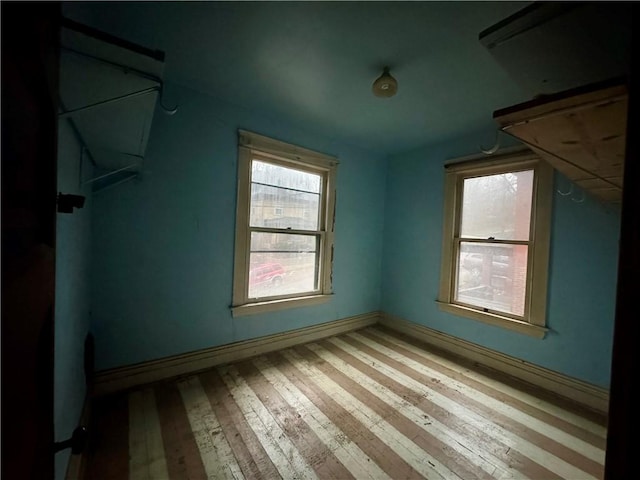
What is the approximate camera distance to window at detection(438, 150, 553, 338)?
226 cm

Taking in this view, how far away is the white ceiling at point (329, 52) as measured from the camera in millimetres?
1300

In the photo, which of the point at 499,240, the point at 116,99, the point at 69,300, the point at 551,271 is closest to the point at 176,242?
the point at 69,300

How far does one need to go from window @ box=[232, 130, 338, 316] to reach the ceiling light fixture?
1.09m

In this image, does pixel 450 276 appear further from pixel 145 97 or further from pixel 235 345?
pixel 145 97

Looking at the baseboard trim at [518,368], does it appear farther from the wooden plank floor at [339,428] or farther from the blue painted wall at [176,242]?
the blue painted wall at [176,242]

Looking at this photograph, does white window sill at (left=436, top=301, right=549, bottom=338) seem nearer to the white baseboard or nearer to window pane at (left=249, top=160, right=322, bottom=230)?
the white baseboard

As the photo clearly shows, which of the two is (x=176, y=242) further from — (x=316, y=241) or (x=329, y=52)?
(x=329, y=52)

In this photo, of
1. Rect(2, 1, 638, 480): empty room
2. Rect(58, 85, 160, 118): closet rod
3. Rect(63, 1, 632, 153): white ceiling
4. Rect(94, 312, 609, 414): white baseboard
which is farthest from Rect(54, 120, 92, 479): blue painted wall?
Rect(63, 1, 632, 153): white ceiling

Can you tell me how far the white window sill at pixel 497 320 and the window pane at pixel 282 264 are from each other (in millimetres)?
1511

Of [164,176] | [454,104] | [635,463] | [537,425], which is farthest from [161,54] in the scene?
[537,425]

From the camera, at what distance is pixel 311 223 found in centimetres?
294

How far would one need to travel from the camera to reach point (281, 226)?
270 centimetres

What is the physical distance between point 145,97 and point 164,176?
1.22 metres

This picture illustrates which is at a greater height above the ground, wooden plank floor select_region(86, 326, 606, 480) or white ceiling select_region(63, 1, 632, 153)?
white ceiling select_region(63, 1, 632, 153)
